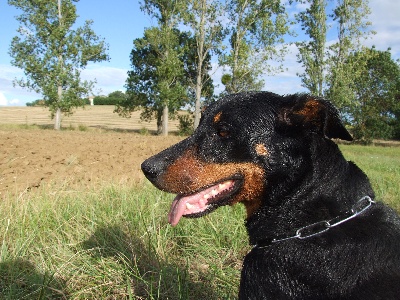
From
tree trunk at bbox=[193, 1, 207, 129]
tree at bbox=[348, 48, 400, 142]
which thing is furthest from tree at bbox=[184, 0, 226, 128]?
tree at bbox=[348, 48, 400, 142]

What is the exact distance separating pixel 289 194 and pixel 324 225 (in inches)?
10.0

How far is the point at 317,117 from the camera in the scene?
2.09 meters

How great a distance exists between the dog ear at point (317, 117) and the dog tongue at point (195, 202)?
523mm

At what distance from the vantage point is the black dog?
1.83 metres

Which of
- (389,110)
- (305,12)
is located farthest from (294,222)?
(389,110)

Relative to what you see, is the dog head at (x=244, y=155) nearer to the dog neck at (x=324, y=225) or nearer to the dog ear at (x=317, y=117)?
the dog ear at (x=317, y=117)

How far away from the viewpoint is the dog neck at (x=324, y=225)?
192 centimetres

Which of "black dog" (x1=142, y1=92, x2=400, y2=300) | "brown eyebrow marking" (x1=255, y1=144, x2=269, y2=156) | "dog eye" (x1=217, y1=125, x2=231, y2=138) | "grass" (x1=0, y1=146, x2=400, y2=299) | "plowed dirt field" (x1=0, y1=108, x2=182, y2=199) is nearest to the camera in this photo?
"black dog" (x1=142, y1=92, x2=400, y2=300)

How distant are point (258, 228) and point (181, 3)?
27.9 meters

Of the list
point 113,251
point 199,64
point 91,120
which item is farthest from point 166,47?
point 113,251

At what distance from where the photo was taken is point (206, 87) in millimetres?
32812

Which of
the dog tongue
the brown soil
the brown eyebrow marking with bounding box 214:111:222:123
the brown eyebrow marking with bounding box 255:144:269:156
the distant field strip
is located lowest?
the distant field strip

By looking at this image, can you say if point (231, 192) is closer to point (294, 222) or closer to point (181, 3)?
point (294, 222)

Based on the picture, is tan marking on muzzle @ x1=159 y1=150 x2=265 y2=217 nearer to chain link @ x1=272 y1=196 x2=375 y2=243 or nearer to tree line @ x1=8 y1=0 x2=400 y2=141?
chain link @ x1=272 y1=196 x2=375 y2=243
